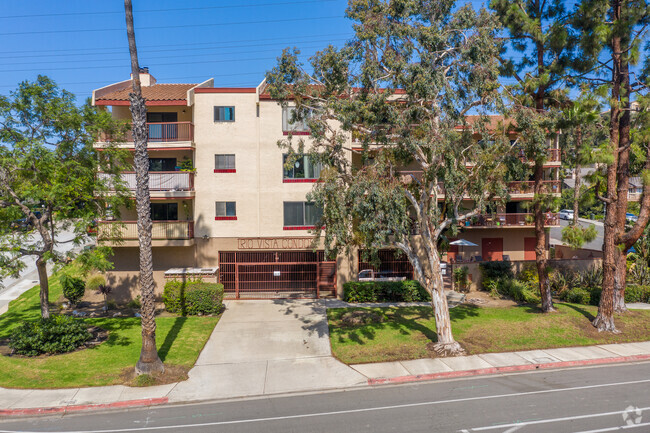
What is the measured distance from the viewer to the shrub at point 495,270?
24.7 metres

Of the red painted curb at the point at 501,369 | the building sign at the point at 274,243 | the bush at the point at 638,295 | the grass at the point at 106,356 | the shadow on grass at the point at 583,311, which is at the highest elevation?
the building sign at the point at 274,243

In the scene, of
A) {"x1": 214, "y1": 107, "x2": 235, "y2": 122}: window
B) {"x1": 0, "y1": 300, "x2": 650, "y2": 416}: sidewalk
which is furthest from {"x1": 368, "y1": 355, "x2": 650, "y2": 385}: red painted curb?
{"x1": 214, "y1": 107, "x2": 235, "y2": 122}: window

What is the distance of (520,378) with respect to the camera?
1320cm

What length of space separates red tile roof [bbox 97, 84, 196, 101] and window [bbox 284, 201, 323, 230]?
27.4 feet

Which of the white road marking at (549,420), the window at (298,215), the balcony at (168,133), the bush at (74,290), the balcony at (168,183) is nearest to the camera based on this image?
the white road marking at (549,420)

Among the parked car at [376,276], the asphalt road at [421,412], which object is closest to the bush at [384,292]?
the parked car at [376,276]

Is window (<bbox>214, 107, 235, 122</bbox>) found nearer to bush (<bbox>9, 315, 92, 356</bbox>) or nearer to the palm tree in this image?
the palm tree

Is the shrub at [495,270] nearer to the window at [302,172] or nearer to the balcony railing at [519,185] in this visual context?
the balcony railing at [519,185]

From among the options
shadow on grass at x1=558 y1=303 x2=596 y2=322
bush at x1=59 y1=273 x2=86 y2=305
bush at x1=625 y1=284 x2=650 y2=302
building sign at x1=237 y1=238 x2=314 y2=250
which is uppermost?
building sign at x1=237 y1=238 x2=314 y2=250

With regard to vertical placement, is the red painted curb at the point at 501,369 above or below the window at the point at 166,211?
below

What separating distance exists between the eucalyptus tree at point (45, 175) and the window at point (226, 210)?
7894mm

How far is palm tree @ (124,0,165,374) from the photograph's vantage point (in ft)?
44.0

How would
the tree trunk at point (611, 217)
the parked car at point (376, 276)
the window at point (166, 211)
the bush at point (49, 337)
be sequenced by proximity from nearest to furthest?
1. the bush at point (49, 337)
2. the tree trunk at point (611, 217)
3. the parked car at point (376, 276)
4. the window at point (166, 211)

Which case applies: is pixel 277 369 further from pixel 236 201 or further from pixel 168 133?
pixel 168 133
